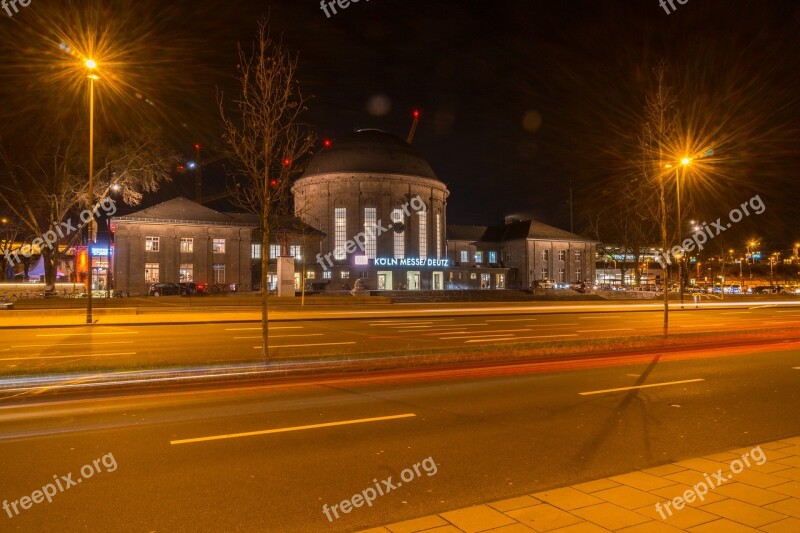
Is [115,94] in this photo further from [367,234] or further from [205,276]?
[367,234]

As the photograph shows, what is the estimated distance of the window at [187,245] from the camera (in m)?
64.8

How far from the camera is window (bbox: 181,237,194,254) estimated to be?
212 ft

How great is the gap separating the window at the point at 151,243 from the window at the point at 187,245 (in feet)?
8.57

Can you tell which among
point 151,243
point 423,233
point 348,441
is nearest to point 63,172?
point 151,243

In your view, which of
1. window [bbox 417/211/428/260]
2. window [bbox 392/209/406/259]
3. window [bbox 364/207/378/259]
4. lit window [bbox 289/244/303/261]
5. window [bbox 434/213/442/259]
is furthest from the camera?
window [bbox 434/213/442/259]

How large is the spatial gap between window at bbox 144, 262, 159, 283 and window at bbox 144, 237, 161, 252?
1.71m

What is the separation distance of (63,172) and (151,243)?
2548 centimetres

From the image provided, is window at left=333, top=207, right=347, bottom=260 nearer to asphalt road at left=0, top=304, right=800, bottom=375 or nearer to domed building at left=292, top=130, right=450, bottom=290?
domed building at left=292, top=130, right=450, bottom=290

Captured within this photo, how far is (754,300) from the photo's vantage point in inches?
2292

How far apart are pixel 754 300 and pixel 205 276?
60.7 m

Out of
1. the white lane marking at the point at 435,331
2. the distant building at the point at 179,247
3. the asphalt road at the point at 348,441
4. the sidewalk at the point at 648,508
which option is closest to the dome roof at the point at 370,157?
the distant building at the point at 179,247

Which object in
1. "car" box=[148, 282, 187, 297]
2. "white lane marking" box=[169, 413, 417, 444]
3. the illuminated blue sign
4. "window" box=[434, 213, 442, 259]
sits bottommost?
"white lane marking" box=[169, 413, 417, 444]

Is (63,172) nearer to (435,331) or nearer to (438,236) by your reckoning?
(435,331)

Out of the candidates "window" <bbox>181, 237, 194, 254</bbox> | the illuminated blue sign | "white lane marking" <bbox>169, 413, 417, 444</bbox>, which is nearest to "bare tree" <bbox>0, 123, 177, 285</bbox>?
"window" <bbox>181, 237, 194, 254</bbox>
